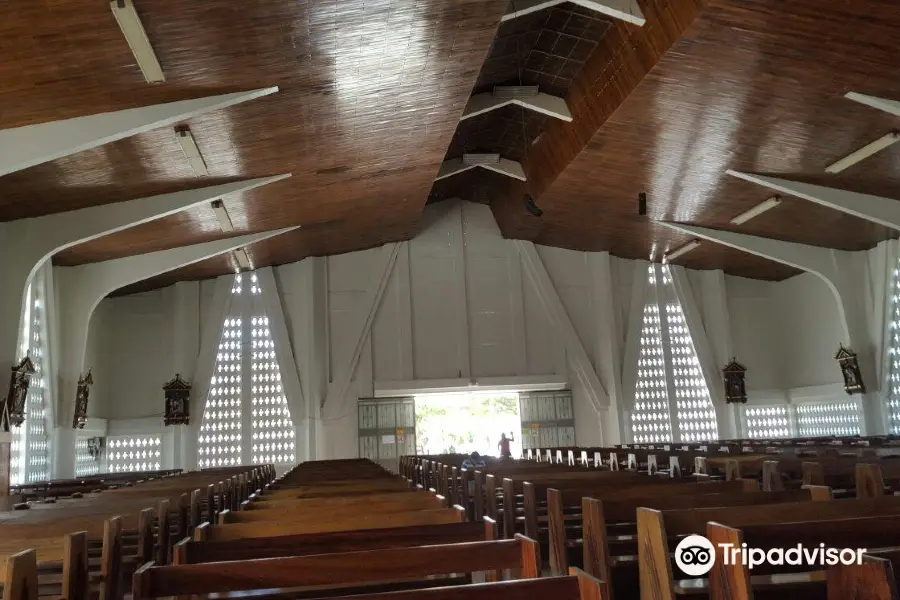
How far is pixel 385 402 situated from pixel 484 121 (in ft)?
24.6

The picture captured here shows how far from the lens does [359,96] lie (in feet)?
32.2

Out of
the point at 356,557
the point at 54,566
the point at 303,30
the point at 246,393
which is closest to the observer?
the point at 356,557

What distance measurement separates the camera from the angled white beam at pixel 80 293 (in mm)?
13578

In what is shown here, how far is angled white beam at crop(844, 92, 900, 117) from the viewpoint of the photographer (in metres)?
9.32

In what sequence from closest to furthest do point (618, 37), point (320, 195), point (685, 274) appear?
1. point (618, 37)
2. point (320, 195)
3. point (685, 274)

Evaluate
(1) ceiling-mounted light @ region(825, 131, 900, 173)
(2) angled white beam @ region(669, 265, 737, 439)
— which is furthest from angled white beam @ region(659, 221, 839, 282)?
(1) ceiling-mounted light @ region(825, 131, 900, 173)

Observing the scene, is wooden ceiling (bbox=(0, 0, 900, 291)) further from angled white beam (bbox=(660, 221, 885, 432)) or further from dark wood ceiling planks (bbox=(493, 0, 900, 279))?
angled white beam (bbox=(660, 221, 885, 432))

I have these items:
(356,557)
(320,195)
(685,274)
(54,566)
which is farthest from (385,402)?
(356,557)

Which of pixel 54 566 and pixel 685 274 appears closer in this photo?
pixel 54 566

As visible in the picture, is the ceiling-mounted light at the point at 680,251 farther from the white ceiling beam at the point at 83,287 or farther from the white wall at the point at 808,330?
the white ceiling beam at the point at 83,287

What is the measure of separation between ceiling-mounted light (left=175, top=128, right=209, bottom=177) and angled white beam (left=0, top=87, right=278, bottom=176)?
1073mm

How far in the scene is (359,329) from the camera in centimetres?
1852

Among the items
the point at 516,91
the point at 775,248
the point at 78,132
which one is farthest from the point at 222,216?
the point at 775,248

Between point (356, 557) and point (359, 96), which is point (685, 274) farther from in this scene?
point (356, 557)
